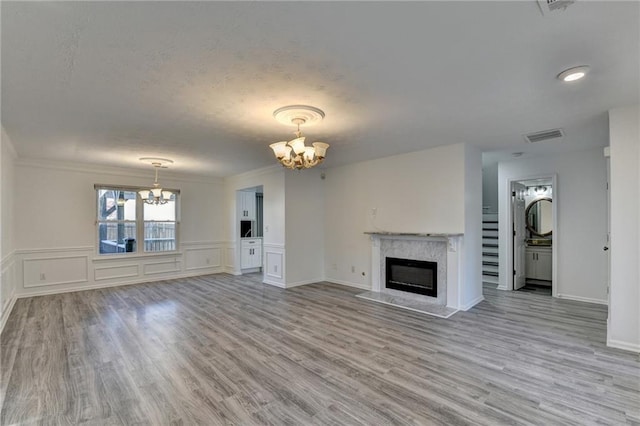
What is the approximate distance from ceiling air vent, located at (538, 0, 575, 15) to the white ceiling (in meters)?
0.04

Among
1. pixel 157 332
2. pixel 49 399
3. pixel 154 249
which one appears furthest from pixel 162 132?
pixel 154 249

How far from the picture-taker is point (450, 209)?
15.6ft

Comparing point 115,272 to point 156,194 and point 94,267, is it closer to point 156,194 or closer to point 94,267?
point 94,267

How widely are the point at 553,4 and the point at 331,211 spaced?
5.32 m

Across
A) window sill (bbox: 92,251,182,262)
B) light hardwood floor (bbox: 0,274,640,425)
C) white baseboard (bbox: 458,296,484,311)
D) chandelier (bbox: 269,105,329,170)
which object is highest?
chandelier (bbox: 269,105,329,170)

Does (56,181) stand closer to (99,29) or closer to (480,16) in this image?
(99,29)

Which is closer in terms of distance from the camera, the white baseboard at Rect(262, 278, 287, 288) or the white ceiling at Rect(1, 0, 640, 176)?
the white ceiling at Rect(1, 0, 640, 176)

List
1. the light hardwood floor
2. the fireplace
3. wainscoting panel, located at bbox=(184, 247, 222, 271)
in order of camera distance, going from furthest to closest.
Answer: wainscoting panel, located at bbox=(184, 247, 222, 271), the fireplace, the light hardwood floor

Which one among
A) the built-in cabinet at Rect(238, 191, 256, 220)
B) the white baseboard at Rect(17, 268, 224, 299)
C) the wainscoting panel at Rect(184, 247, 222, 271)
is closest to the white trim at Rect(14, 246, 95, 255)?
the white baseboard at Rect(17, 268, 224, 299)

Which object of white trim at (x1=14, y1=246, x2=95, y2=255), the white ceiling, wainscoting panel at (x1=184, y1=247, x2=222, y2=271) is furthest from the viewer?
wainscoting panel at (x1=184, y1=247, x2=222, y2=271)

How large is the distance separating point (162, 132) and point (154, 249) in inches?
164

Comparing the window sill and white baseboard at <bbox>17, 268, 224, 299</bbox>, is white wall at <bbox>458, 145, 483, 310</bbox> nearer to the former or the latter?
white baseboard at <bbox>17, 268, 224, 299</bbox>

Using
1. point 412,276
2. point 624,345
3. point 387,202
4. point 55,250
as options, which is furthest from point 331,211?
point 55,250

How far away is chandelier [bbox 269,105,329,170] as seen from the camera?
3.06 metres
